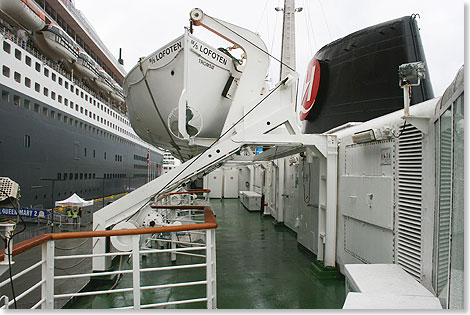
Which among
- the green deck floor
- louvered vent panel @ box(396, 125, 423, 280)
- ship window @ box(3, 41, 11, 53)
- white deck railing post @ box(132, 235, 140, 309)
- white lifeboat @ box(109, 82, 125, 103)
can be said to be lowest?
the green deck floor

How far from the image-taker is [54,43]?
1538 cm

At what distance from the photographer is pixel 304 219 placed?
244 inches

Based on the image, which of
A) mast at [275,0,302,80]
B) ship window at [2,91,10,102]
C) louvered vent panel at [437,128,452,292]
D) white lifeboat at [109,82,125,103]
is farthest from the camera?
white lifeboat at [109,82,125,103]

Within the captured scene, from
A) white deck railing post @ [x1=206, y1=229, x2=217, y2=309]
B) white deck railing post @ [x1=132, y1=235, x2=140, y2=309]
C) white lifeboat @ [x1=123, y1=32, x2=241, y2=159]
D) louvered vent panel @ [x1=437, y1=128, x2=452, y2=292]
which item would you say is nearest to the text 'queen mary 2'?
white lifeboat @ [x1=123, y1=32, x2=241, y2=159]

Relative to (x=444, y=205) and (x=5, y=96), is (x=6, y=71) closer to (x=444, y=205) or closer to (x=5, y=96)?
(x=5, y=96)

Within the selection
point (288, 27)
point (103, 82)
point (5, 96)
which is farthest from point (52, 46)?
point (288, 27)

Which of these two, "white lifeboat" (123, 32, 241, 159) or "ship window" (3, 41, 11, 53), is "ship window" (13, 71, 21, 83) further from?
"white lifeboat" (123, 32, 241, 159)

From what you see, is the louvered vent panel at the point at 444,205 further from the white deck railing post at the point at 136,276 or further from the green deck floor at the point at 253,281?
the white deck railing post at the point at 136,276

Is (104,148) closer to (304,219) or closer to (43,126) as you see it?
(43,126)

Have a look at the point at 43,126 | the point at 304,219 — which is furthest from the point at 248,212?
the point at 43,126

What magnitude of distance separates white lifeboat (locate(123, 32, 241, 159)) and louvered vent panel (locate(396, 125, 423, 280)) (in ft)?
8.44

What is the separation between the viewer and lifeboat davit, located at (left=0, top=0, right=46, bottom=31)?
500 inches

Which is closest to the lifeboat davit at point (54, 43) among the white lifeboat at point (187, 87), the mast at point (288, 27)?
the mast at point (288, 27)

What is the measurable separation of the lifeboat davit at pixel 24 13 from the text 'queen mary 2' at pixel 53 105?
0.12 ft
